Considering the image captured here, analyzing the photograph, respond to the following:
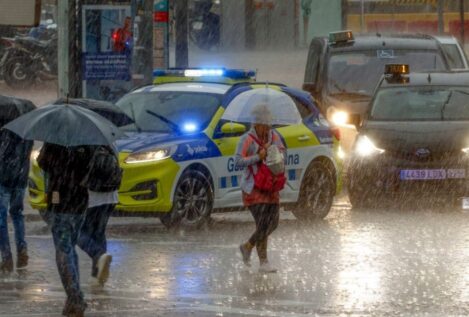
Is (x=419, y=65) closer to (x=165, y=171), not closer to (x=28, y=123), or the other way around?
(x=165, y=171)

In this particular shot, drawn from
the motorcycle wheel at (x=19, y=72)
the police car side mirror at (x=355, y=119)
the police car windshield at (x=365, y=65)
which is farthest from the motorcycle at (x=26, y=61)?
the police car side mirror at (x=355, y=119)

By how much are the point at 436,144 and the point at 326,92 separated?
13.3 ft

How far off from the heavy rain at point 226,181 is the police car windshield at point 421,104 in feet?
0.08

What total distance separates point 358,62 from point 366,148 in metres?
4.12

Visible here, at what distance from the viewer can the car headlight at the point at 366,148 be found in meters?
18.2

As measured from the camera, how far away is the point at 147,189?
15375 mm

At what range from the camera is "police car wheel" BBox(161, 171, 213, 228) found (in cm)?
1569

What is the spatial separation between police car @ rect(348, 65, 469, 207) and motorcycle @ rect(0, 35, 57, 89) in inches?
619

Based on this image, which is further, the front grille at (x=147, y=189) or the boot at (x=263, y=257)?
the front grille at (x=147, y=189)

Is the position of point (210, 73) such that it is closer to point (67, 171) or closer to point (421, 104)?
point (421, 104)

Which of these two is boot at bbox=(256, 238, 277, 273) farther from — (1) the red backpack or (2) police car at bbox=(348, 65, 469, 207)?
(2) police car at bbox=(348, 65, 469, 207)

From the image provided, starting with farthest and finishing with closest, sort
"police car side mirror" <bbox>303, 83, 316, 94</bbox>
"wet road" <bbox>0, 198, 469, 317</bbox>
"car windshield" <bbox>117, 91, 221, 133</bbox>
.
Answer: "police car side mirror" <bbox>303, 83, 316, 94</bbox>, "car windshield" <bbox>117, 91, 221, 133</bbox>, "wet road" <bbox>0, 198, 469, 317</bbox>

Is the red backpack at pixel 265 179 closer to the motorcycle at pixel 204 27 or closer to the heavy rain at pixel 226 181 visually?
the heavy rain at pixel 226 181

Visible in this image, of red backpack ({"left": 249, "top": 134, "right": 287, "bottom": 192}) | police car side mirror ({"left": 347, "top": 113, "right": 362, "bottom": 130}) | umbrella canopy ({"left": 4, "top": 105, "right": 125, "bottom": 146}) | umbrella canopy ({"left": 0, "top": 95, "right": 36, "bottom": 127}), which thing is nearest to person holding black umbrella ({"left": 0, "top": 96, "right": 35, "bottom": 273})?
umbrella canopy ({"left": 0, "top": 95, "right": 36, "bottom": 127})
